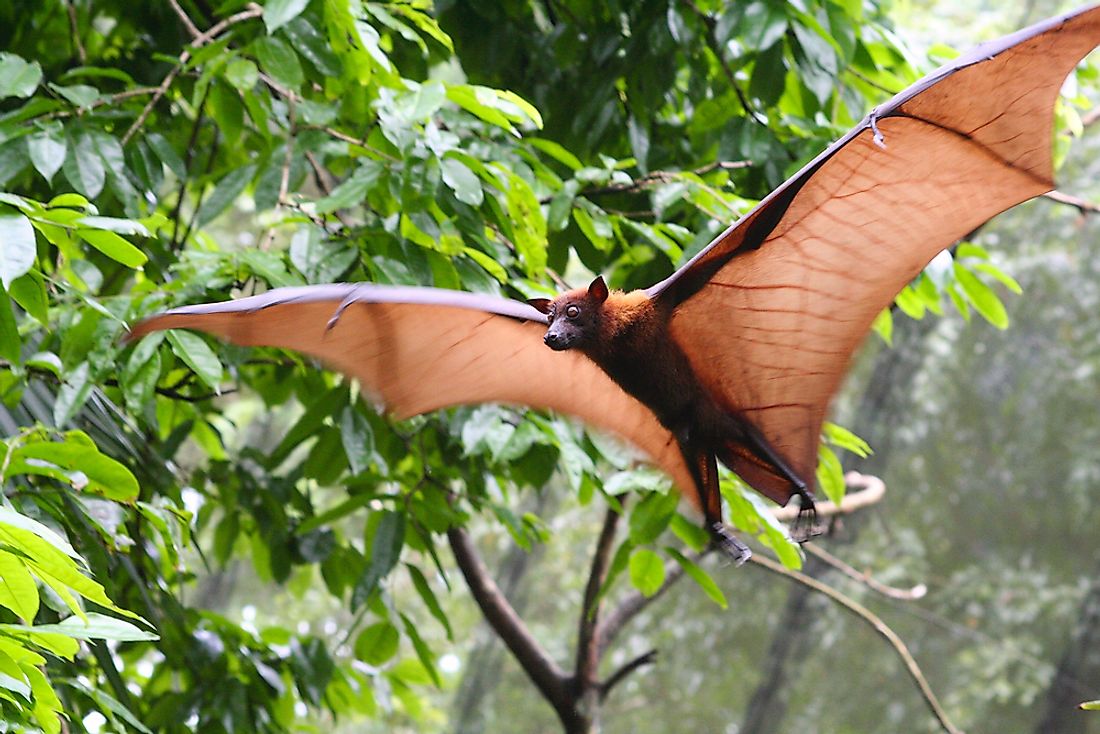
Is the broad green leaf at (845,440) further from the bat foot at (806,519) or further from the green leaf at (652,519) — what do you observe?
the bat foot at (806,519)

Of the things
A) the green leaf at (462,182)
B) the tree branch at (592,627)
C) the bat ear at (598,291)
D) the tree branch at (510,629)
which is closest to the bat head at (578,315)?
the bat ear at (598,291)

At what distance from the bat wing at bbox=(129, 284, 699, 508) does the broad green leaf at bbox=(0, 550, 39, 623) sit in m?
0.48

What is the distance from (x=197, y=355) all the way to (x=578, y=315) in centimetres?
85

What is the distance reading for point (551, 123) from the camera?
3.42 m

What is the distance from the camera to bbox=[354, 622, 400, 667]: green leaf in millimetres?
3309

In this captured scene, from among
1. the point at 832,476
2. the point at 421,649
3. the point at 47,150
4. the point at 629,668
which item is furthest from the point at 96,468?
the point at 629,668

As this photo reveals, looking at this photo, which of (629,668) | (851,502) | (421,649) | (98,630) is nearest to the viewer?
(98,630)

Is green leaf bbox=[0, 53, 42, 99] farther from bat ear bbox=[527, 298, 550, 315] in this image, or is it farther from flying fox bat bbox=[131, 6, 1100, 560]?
bat ear bbox=[527, 298, 550, 315]

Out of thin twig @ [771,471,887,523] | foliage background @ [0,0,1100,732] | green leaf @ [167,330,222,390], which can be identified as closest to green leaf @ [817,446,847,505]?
foliage background @ [0,0,1100,732]

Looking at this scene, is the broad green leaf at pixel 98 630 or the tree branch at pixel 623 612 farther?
the tree branch at pixel 623 612

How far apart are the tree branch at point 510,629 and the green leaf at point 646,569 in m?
0.93

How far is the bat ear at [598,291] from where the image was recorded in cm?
186

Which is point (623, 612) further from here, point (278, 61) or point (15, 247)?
point (15, 247)

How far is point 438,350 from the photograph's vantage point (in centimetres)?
225
